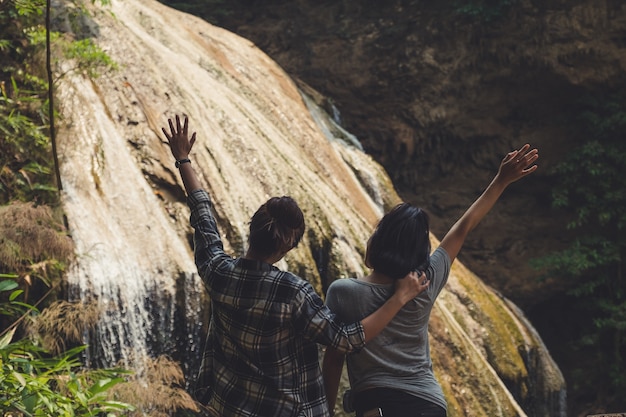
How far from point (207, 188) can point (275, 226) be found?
482cm

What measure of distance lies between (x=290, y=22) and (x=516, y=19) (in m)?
4.99

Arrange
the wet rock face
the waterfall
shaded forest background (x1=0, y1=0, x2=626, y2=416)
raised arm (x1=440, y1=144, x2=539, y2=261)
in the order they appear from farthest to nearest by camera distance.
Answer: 1. the wet rock face
2. shaded forest background (x1=0, y1=0, x2=626, y2=416)
3. the waterfall
4. raised arm (x1=440, y1=144, x2=539, y2=261)

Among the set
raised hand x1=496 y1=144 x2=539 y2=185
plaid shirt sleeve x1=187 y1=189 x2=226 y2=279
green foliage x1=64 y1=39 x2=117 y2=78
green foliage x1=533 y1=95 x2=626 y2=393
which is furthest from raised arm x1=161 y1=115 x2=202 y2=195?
green foliage x1=533 y1=95 x2=626 y2=393

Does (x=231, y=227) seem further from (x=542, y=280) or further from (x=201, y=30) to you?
(x=542, y=280)

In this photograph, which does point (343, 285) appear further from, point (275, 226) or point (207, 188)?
point (207, 188)

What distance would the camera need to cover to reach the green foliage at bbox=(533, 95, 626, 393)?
13.5 meters

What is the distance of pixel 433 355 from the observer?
7859 millimetres

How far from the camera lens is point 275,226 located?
273cm

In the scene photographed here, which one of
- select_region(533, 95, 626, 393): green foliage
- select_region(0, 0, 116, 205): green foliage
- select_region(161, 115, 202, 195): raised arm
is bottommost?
select_region(533, 95, 626, 393): green foliage

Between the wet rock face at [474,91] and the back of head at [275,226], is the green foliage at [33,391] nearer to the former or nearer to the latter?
the back of head at [275,226]

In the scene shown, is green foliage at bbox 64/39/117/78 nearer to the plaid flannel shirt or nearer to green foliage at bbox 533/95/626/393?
the plaid flannel shirt

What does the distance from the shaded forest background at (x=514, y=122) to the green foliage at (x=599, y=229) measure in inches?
1.2

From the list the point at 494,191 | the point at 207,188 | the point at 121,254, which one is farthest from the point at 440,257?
the point at 207,188

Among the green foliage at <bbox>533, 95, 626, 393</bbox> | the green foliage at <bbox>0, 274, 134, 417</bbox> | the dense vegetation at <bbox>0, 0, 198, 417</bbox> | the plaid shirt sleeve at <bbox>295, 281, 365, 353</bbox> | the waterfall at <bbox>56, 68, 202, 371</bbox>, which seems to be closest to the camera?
the plaid shirt sleeve at <bbox>295, 281, 365, 353</bbox>
